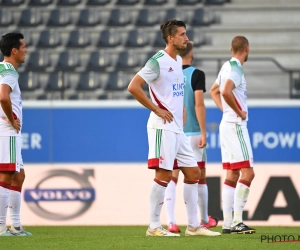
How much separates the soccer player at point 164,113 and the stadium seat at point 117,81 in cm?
735

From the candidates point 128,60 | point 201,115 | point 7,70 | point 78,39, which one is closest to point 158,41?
point 128,60

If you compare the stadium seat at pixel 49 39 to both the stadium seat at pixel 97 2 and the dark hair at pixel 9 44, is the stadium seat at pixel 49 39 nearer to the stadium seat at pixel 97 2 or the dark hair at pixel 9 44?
the stadium seat at pixel 97 2

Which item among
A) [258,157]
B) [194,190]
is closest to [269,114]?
[258,157]

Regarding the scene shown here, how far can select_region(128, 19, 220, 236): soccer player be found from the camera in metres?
6.94

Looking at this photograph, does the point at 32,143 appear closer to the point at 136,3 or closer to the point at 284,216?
the point at 284,216

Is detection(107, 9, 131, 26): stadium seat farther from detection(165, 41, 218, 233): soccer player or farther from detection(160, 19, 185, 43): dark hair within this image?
detection(160, 19, 185, 43): dark hair

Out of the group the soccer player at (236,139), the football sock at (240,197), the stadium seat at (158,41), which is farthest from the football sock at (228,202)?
the stadium seat at (158,41)

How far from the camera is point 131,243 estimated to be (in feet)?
21.6

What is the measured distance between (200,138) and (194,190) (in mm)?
1651

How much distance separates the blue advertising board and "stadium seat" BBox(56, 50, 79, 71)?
3928mm

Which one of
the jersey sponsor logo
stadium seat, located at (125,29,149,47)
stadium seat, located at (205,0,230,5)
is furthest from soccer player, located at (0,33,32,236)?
stadium seat, located at (205,0,230,5)

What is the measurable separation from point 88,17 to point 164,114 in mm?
9685

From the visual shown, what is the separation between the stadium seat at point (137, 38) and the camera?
15.7 metres

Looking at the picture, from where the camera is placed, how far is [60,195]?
37.2ft
